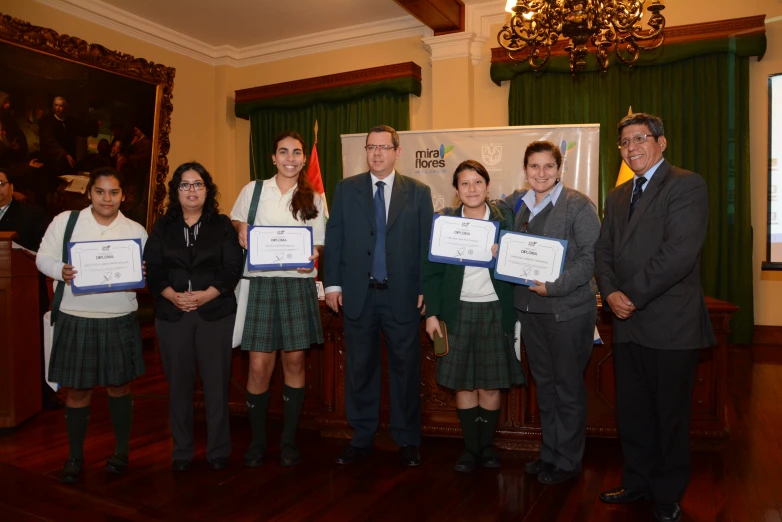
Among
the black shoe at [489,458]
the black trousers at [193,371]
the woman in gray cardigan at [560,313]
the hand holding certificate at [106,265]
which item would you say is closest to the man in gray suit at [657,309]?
the woman in gray cardigan at [560,313]

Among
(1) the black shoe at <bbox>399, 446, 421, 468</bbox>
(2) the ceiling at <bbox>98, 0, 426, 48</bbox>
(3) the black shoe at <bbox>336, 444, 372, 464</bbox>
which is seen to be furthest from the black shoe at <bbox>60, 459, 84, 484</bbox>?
(2) the ceiling at <bbox>98, 0, 426, 48</bbox>

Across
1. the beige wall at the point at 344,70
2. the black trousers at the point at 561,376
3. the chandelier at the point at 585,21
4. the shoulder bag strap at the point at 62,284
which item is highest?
the beige wall at the point at 344,70

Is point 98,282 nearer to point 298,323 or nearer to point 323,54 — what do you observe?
point 298,323

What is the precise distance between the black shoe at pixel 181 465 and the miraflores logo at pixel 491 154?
3984mm

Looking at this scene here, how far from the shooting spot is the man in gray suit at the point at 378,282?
281 cm

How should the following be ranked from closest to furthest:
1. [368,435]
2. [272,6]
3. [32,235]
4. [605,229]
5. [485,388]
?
1. [605,229]
2. [485,388]
3. [368,435]
4. [32,235]
5. [272,6]

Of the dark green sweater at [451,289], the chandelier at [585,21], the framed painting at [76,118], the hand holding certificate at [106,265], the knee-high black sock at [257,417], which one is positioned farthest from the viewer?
the framed painting at [76,118]

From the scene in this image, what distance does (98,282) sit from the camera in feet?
8.52

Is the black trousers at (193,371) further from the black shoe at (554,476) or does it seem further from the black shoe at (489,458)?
the black shoe at (554,476)

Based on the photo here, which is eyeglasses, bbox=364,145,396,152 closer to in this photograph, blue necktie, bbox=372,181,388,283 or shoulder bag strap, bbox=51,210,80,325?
blue necktie, bbox=372,181,388,283

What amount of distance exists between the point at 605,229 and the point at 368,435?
5.04 feet

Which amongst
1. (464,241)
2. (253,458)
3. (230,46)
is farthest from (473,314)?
(230,46)

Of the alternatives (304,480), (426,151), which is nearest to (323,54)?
(426,151)

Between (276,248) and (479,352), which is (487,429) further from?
(276,248)
